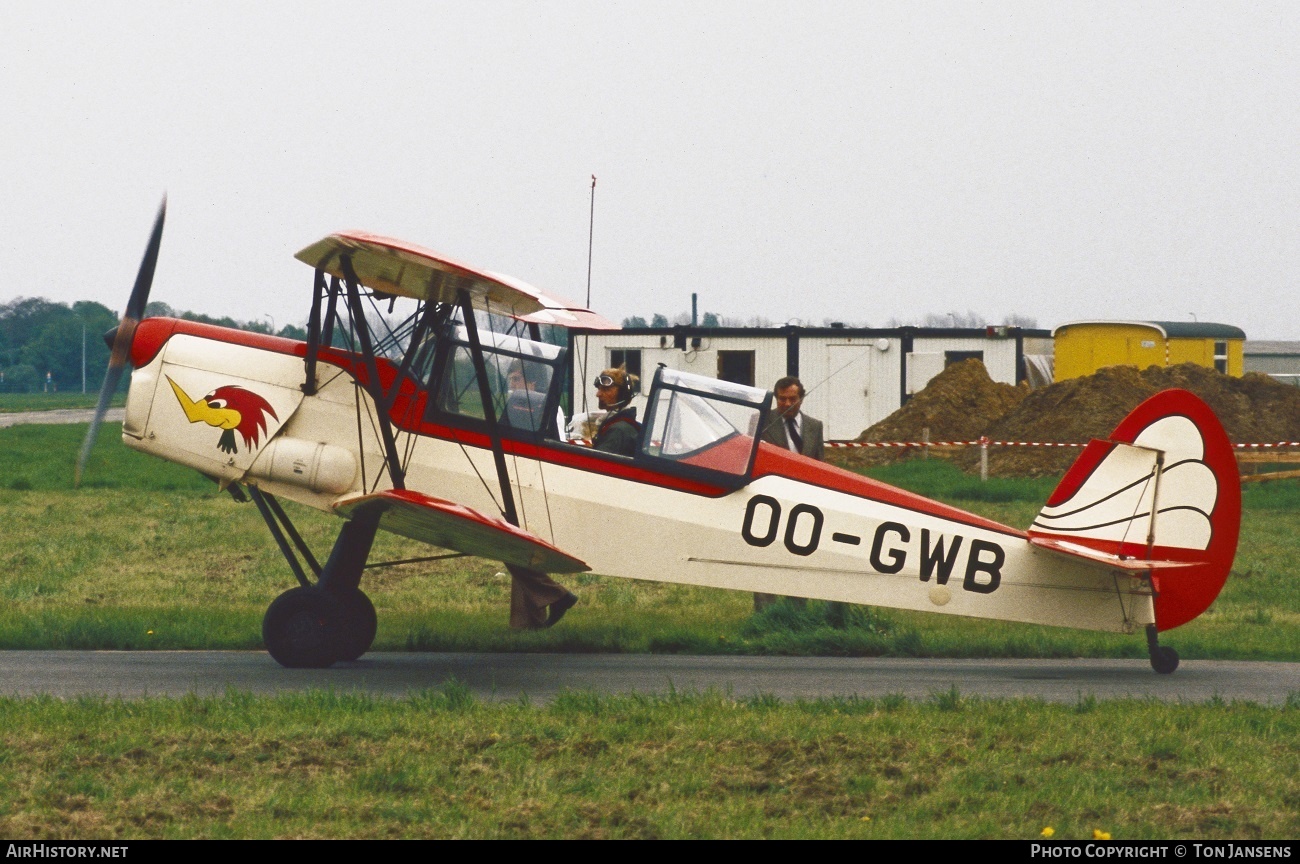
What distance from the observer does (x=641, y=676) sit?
8.71 metres

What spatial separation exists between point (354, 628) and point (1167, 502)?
5483mm

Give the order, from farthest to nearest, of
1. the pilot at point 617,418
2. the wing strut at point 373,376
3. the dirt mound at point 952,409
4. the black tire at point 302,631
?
the dirt mound at point 952,409 < the pilot at point 617,418 < the black tire at point 302,631 < the wing strut at point 373,376

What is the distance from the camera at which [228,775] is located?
223 inches

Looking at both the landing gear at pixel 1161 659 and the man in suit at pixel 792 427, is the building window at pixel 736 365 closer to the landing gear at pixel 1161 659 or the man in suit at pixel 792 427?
the man in suit at pixel 792 427

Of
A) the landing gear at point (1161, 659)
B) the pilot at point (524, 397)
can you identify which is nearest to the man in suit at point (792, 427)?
the pilot at point (524, 397)

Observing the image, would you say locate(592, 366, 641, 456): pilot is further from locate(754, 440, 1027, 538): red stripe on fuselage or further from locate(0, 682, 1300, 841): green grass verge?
locate(0, 682, 1300, 841): green grass verge

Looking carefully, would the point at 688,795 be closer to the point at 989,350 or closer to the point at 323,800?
the point at 323,800

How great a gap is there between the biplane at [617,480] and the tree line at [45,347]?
7659 cm

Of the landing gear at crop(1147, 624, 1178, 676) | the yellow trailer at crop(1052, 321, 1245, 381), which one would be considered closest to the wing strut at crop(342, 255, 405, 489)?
the landing gear at crop(1147, 624, 1178, 676)

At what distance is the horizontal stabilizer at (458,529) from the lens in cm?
760

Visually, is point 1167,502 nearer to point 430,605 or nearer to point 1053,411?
point 430,605

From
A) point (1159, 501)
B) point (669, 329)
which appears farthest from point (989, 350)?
point (1159, 501)

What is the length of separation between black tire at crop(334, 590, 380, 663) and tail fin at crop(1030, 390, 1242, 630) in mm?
4554

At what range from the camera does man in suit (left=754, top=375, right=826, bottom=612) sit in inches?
408
